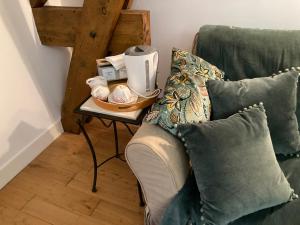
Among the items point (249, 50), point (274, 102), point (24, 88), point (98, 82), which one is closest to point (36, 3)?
point (24, 88)

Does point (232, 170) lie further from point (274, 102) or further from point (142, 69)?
point (142, 69)

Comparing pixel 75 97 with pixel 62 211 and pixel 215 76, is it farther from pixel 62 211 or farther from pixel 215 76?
pixel 215 76

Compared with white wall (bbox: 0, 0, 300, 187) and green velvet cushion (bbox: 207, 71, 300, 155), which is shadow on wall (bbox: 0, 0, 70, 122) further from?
green velvet cushion (bbox: 207, 71, 300, 155)

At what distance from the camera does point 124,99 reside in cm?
120

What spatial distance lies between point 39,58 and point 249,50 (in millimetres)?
1327

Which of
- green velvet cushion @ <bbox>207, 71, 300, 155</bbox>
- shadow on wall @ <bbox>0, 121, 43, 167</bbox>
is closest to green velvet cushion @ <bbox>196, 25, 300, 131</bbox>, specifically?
green velvet cushion @ <bbox>207, 71, 300, 155</bbox>

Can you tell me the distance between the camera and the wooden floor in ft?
4.76

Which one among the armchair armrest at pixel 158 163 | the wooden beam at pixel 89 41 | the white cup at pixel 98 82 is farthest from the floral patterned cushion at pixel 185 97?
the wooden beam at pixel 89 41

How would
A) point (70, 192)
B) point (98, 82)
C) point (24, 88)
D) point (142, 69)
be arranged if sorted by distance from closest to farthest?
point (142, 69) < point (98, 82) < point (70, 192) < point (24, 88)

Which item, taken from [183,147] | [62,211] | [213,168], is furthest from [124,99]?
[62,211]

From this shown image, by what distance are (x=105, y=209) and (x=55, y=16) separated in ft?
3.96

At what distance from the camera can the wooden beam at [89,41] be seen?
1475 mm

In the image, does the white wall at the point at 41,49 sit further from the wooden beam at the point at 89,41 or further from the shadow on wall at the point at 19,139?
the wooden beam at the point at 89,41

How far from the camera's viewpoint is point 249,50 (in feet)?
4.23
